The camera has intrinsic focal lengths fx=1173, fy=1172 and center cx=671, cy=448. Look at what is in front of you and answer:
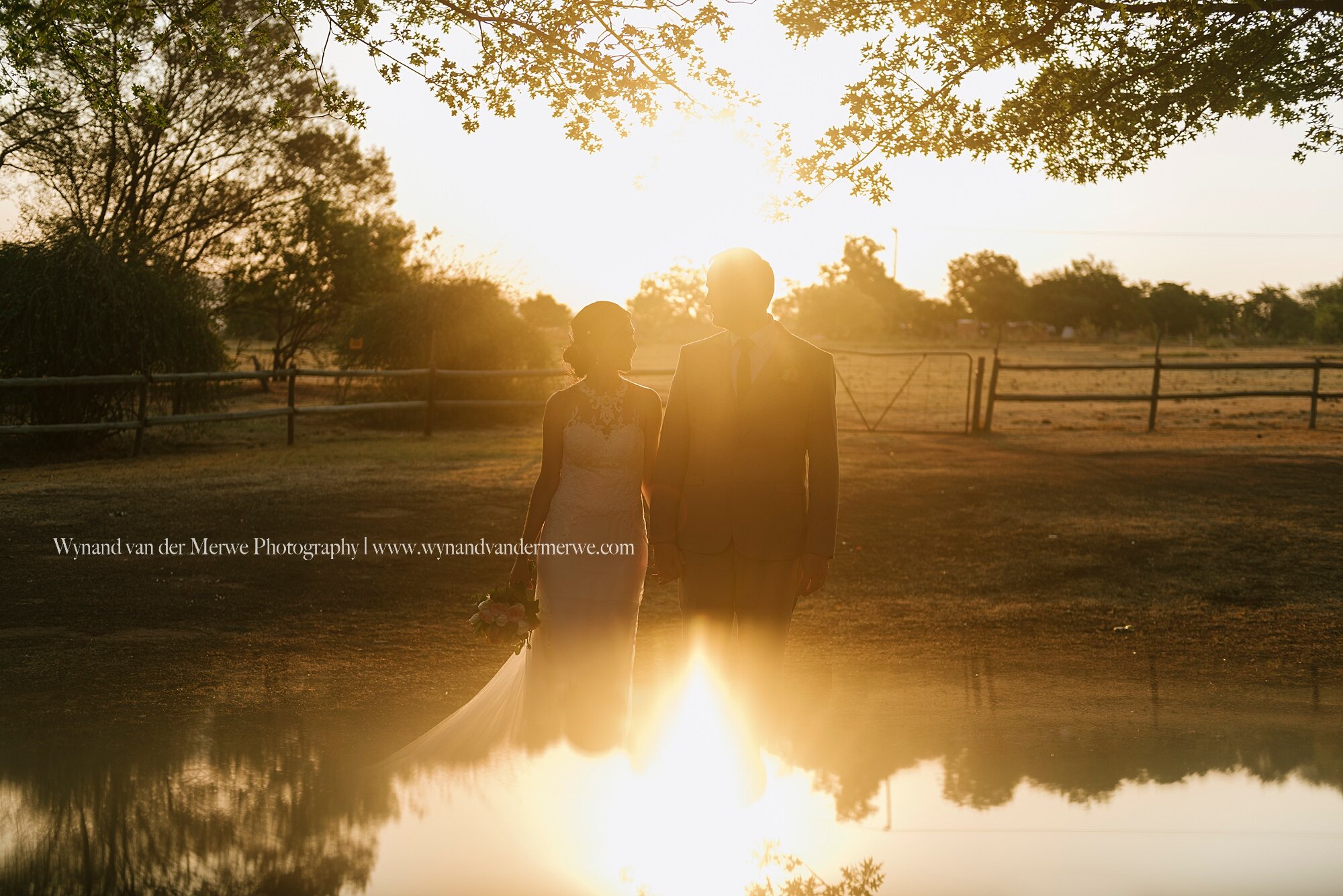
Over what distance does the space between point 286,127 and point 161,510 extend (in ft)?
13.1

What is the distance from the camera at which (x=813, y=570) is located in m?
4.20

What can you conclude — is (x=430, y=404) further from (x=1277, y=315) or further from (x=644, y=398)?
(x=1277, y=315)

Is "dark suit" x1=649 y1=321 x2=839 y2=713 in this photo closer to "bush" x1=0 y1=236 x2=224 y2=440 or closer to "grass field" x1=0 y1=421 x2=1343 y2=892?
"grass field" x1=0 y1=421 x2=1343 y2=892

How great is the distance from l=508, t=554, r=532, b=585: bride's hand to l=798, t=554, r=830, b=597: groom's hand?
140 cm

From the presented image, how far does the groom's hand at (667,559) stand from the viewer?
4.28m

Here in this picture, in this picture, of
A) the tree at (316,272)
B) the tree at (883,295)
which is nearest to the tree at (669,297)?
the tree at (883,295)

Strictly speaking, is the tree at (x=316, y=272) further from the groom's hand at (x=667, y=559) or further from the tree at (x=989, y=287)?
the tree at (x=989, y=287)

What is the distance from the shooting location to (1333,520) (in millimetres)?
11906

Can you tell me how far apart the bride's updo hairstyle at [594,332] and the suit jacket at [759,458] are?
2.38 ft

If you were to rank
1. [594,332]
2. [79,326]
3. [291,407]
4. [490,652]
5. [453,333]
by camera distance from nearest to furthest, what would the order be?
[594,332] < [490,652] < [79,326] < [291,407] < [453,333]

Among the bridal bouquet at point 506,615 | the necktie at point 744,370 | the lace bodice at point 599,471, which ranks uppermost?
the necktie at point 744,370

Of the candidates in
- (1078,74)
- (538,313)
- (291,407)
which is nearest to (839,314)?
(538,313)

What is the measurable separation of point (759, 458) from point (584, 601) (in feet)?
4.04

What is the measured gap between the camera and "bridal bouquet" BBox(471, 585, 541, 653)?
16.3 ft
